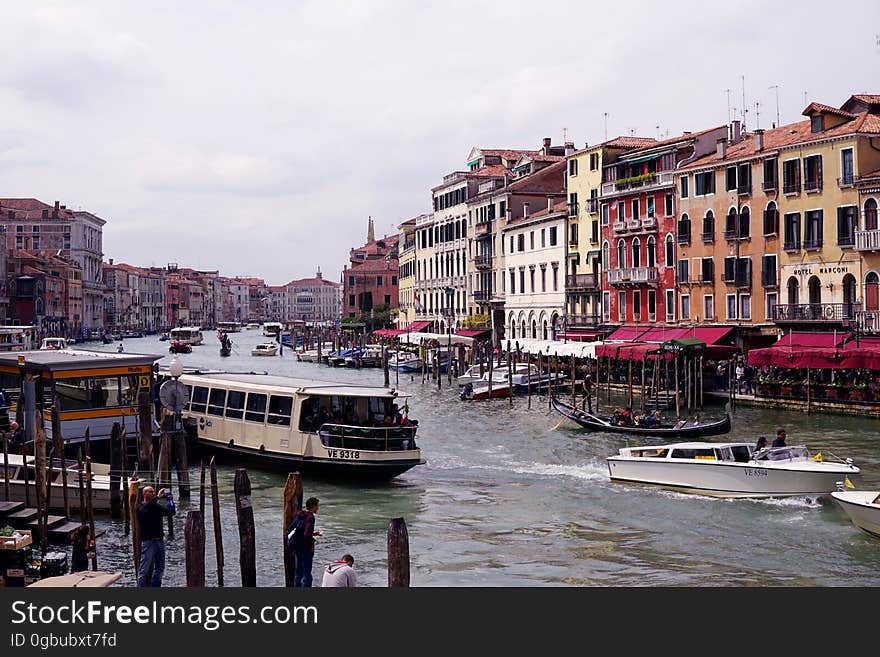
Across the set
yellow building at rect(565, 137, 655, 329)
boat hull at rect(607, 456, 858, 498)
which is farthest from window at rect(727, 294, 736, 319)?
boat hull at rect(607, 456, 858, 498)

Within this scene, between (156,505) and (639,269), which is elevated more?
(639,269)

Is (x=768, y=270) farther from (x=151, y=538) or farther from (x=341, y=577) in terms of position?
(x=341, y=577)

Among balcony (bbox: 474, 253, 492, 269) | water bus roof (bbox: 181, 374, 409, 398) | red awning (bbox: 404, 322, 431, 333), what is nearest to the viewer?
water bus roof (bbox: 181, 374, 409, 398)

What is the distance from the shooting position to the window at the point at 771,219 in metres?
35.7

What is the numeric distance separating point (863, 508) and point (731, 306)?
23744mm

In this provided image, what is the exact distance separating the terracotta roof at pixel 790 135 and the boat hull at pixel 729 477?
686 inches

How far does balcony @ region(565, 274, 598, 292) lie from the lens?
46344 mm

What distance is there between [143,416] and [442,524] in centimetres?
514

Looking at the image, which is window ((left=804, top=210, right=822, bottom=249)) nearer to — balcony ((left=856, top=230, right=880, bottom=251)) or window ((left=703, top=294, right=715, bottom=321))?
balcony ((left=856, top=230, right=880, bottom=251))

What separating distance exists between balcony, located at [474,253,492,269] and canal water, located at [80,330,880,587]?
109 feet

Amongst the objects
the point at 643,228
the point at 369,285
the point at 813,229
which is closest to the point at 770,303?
the point at 813,229
